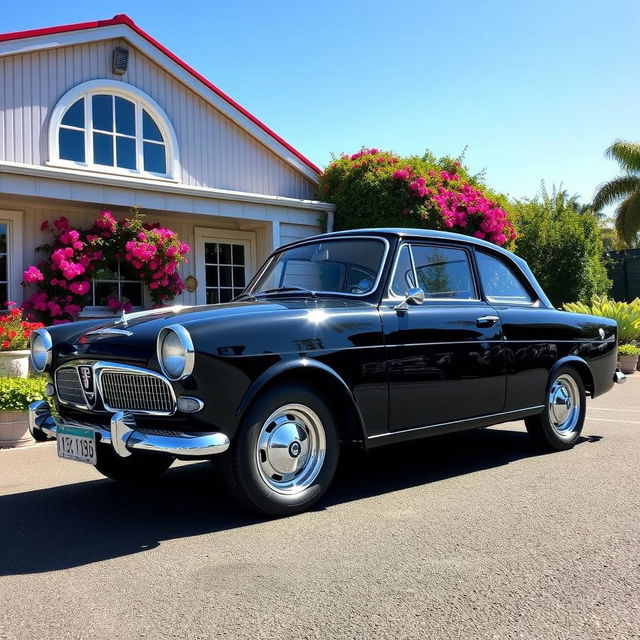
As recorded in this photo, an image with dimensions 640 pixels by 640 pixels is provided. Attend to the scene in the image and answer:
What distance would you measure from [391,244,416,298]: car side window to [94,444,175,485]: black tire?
182 cm

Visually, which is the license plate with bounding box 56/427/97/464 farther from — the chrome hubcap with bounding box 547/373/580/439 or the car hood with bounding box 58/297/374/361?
the chrome hubcap with bounding box 547/373/580/439

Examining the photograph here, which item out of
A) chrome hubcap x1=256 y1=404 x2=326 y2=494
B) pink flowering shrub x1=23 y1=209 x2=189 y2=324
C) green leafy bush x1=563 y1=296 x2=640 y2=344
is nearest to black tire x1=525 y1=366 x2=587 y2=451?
chrome hubcap x1=256 y1=404 x2=326 y2=494

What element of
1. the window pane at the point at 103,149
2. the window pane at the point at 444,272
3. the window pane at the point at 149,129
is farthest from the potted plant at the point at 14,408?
the window pane at the point at 149,129

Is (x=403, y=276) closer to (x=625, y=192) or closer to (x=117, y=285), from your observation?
(x=117, y=285)

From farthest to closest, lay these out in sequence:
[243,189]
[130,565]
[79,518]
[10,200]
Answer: [243,189]
[10,200]
[79,518]
[130,565]

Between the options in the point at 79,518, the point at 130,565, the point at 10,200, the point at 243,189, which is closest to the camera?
the point at 130,565

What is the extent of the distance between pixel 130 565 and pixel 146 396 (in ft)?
2.72

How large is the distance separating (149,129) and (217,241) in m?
2.18

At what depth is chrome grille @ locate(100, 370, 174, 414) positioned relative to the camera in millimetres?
3379

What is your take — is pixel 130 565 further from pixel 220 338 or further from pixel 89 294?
pixel 89 294

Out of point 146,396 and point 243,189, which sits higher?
point 243,189

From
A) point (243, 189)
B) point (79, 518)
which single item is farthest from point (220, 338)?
point (243, 189)

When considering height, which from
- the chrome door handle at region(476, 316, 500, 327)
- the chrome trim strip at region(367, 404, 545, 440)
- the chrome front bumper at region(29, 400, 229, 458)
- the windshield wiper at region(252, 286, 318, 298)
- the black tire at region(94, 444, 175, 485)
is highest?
the windshield wiper at region(252, 286, 318, 298)

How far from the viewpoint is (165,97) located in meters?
11.6
